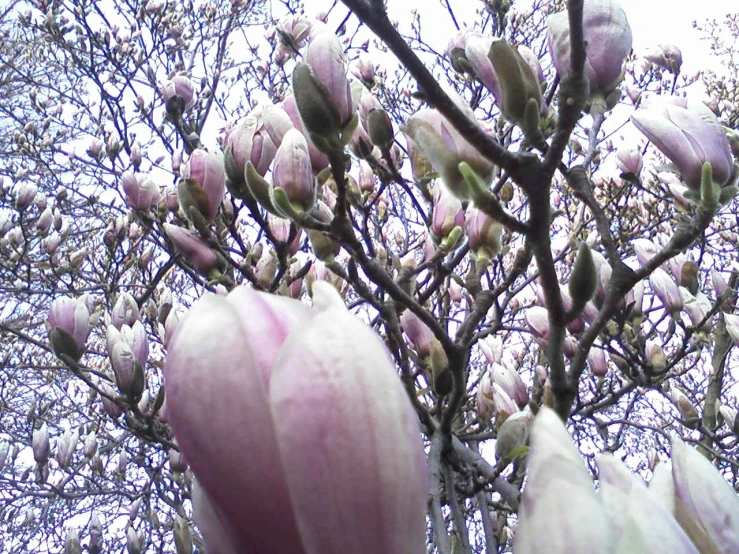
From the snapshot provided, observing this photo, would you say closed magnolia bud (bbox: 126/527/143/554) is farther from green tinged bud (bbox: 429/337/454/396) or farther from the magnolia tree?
green tinged bud (bbox: 429/337/454/396)

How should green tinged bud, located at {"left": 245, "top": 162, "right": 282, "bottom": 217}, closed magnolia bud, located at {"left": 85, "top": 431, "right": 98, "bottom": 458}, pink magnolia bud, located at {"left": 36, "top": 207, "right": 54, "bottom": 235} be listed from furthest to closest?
1. pink magnolia bud, located at {"left": 36, "top": 207, "right": 54, "bottom": 235}
2. closed magnolia bud, located at {"left": 85, "top": 431, "right": 98, "bottom": 458}
3. green tinged bud, located at {"left": 245, "top": 162, "right": 282, "bottom": 217}

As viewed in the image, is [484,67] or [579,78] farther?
[484,67]

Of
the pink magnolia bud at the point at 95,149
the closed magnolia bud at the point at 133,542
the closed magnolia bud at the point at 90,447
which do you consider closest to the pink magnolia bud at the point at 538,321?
the closed magnolia bud at the point at 133,542

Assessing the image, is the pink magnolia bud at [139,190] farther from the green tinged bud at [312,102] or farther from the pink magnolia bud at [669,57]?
the pink magnolia bud at [669,57]

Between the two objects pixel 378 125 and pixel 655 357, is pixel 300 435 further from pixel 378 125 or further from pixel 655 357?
pixel 655 357

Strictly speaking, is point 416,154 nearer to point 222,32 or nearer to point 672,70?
point 672,70

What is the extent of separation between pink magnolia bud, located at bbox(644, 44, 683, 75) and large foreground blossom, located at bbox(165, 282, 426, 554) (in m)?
2.61

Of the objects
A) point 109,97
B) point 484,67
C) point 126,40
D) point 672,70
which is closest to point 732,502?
point 484,67

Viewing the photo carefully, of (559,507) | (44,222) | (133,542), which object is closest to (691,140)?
(559,507)

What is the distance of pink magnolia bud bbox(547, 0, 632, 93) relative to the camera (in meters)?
0.77

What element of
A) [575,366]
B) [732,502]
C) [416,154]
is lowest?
[732,502]

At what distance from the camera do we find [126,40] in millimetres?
4324

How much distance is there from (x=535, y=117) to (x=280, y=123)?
1.43 feet

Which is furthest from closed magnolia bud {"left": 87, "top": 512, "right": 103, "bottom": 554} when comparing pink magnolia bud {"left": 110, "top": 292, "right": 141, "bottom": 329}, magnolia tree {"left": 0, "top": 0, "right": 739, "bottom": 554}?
pink magnolia bud {"left": 110, "top": 292, "right": 141, "bottom": 329}
